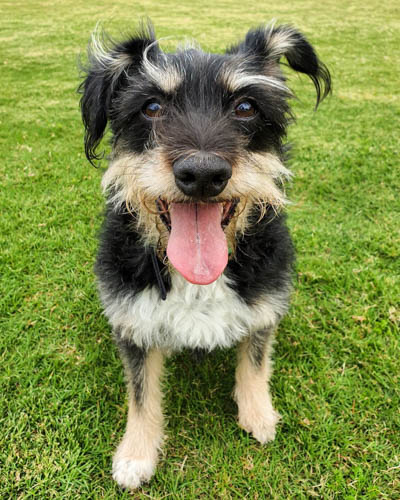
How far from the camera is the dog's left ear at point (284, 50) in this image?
7.30ft

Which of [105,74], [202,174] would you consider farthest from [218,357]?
[105,74]

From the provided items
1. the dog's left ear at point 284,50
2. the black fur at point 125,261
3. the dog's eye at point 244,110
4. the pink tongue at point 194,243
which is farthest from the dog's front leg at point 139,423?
the dog's left ear at point 284,50

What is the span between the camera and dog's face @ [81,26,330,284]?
1738 mm

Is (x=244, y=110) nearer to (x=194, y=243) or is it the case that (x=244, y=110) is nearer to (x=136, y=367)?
(x=194, y=243)

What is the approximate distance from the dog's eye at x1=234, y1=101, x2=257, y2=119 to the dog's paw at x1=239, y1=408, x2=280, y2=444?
1758 mm

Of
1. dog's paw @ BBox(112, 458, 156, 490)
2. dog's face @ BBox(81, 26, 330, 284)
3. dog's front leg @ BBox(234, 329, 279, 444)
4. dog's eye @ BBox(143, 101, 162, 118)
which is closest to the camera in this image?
dog's face @ BBox(81, 26, 330, 284)

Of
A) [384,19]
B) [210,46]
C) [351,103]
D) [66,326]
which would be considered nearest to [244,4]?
[384,19]

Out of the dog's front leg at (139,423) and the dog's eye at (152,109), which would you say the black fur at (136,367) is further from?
the dog's eye at (152,109)

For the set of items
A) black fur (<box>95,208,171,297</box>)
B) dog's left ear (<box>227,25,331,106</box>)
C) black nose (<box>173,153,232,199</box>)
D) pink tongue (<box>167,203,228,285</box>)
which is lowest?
black fur (<box>95,208,171,297</box>)

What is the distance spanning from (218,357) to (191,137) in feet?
5.86

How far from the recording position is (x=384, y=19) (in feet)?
49.8

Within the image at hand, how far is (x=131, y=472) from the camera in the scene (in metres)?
2.25

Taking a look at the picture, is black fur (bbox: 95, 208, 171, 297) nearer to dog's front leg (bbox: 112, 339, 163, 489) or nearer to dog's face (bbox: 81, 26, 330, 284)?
dog's face (bbox: 81, 26, 330, 284)

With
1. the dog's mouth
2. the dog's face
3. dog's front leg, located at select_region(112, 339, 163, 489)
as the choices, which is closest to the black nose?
the dog's face
